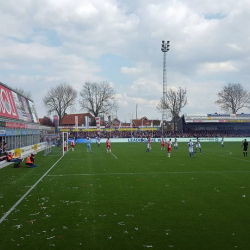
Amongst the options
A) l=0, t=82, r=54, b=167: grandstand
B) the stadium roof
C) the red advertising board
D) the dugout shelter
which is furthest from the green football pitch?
the stadium roof

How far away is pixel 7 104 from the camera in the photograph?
28844mm

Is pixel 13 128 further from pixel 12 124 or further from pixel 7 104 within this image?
pixel 7 104

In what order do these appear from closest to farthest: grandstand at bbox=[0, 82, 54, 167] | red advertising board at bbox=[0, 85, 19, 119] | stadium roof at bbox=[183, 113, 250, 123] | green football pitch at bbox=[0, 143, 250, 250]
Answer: green football pitch at bbox=[0, 143, 250, 250], grandstand at bbox=[0, 82, 54, 167], red advertising board at bbox=[0, 85, 19, 119], stadium roof at bbox=[183, 113, 250, 123]

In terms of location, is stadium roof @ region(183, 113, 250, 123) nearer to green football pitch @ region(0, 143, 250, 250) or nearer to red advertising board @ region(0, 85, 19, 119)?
red advertising board @ region(0, 85, 19, 119)

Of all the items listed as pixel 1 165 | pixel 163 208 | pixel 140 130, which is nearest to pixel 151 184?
pixel 163 208

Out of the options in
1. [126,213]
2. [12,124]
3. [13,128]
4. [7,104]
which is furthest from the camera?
[7,104]

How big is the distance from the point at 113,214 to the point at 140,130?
2592 inches

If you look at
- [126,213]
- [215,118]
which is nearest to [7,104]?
[126,213]

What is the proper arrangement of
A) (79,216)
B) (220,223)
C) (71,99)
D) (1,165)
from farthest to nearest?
(71,99) < (1,165) < (79,216) < (220,223)

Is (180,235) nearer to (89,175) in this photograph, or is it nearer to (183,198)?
(183,198)

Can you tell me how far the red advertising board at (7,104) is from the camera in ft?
87.9

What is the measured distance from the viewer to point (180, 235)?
679 centimetres

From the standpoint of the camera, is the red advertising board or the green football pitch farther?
the red advertising board

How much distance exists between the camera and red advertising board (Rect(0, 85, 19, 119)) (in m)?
26.8
